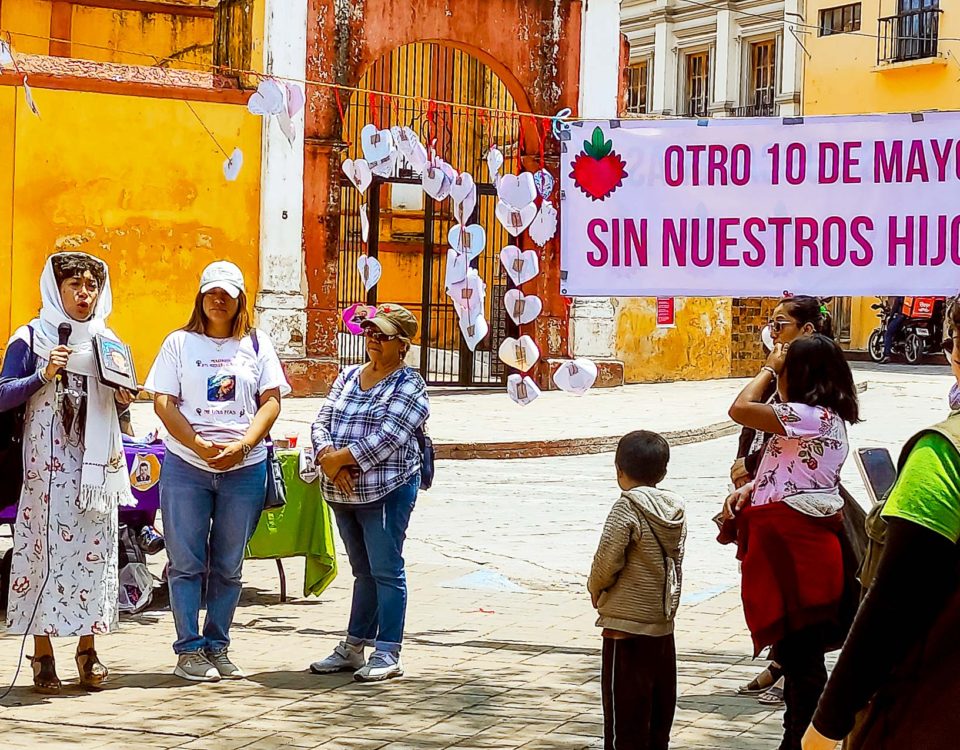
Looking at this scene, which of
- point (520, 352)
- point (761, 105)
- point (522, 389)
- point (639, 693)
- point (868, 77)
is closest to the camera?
point (639, 693)

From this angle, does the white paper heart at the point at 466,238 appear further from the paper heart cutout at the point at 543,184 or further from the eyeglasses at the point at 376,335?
the eyeglasses at the point at 376,335

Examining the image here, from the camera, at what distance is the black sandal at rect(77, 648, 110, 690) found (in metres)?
6.71

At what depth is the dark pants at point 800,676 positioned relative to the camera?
223 inches

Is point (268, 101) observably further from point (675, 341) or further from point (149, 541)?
point (675, 341)

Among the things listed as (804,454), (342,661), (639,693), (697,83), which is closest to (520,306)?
(342,661)

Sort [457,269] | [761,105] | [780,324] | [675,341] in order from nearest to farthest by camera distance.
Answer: [780,324], [457,269], [675,341], [761,105]

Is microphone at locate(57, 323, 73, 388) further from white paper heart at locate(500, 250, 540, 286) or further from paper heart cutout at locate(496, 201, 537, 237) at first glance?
paper heart cutout at locate(496, 201, 537, 237)

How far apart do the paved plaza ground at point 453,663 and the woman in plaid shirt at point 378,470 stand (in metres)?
0.23

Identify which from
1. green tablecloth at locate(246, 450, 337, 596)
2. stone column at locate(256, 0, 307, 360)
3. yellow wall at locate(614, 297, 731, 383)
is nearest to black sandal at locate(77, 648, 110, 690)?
green tablecloth at locate(246, 450, 337, 596)

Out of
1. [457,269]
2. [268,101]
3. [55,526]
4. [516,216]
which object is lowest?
[55,526]

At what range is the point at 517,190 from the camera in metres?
8.27

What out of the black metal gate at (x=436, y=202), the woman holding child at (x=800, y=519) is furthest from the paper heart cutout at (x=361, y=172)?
the black metal gate at (x=436, y=202)

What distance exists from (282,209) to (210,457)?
550 inches

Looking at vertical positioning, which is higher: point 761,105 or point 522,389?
point 761,105
